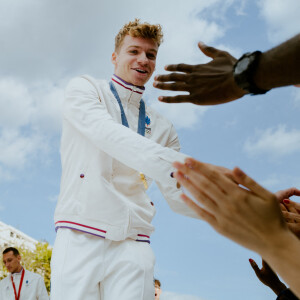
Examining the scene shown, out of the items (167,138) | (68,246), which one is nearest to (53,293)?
(68,246)

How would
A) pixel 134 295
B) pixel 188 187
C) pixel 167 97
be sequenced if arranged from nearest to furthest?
pixel 188 187 → pixel 167 97 → pixel 134 295

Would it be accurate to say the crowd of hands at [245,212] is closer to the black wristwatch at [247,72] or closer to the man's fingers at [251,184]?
the man's fingers at [251,184]

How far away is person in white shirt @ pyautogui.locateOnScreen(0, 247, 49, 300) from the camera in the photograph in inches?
312

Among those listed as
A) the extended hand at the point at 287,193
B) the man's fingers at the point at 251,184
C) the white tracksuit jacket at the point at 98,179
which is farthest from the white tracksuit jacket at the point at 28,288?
the man's fingers at the point at 251,184

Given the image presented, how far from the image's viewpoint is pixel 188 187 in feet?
3.36

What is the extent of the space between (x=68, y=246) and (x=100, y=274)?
24 centimetres

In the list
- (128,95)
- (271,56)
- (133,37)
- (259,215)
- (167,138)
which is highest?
(133,37)

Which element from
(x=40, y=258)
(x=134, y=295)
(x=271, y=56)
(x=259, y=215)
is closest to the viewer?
(x=259, y=215)

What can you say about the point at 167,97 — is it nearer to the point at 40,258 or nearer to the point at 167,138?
the point at 167,138

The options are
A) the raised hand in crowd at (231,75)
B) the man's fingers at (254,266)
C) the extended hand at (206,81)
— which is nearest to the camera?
the raised hand in crowd at (231,75)

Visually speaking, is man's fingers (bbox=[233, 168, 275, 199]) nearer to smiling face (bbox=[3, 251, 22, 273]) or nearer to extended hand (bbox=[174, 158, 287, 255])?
extended hand (bbox=[174, 158, 287, 255])

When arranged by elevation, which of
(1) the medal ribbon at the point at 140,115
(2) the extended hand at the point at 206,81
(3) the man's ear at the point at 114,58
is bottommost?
(2) the extended hand at the point at 206,81

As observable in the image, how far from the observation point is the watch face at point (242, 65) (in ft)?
4.82

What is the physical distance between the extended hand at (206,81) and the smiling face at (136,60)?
43.7 inches
